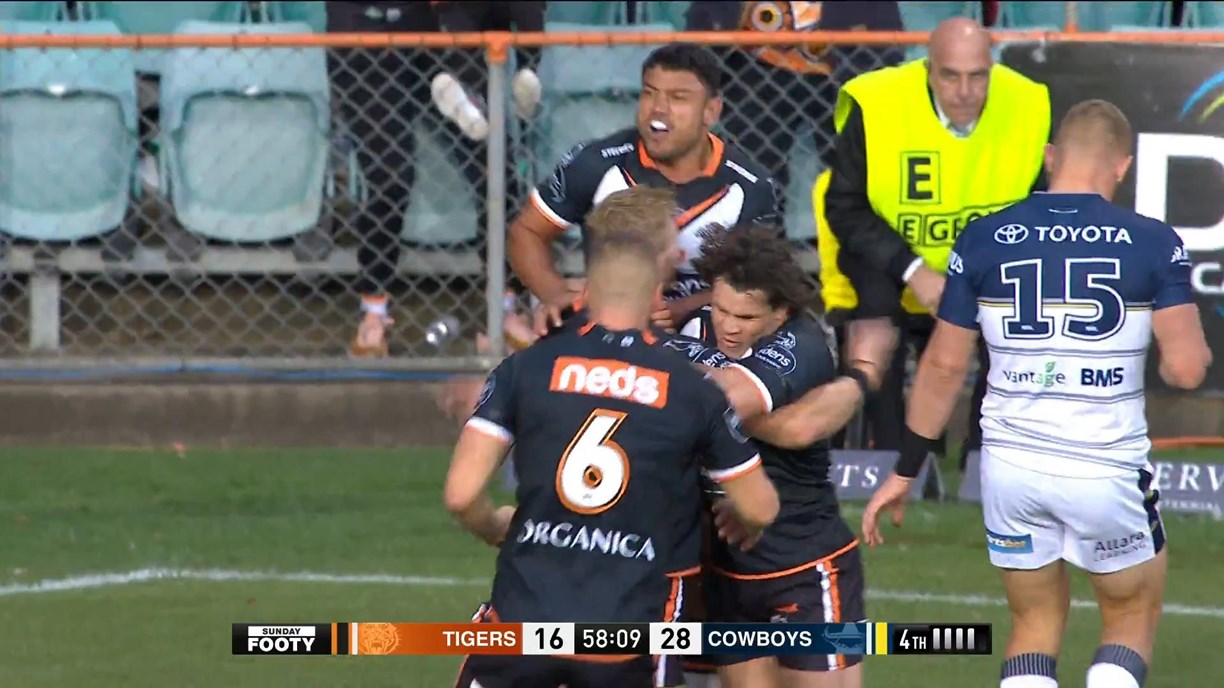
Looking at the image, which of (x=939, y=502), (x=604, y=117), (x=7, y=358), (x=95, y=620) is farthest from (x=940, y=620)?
(x=7, y=358)

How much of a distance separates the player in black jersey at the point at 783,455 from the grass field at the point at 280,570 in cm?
127

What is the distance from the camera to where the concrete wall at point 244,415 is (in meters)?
10.8

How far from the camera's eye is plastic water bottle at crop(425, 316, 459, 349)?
11.0m

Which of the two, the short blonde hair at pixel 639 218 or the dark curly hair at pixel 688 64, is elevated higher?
→ the dark curly hair at pixel 688 64

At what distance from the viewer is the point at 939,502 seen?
32.4 ft

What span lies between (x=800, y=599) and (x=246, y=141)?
6275 millimetres

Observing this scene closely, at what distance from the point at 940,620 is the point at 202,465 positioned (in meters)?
4.08

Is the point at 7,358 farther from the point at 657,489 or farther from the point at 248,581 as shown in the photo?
the point at 657,489

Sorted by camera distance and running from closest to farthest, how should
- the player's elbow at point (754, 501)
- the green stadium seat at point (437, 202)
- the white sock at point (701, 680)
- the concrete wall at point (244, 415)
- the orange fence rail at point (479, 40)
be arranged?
the player's elbow at point (754, 501)
the white sock at point (701, 680)
the orange fence rail at point (479, 40)
the concrete wall at point (244, 415)
the green stadium seat at point (437, 202)

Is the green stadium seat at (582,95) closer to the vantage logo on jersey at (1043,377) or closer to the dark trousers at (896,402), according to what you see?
the dark trousers at (896,402)

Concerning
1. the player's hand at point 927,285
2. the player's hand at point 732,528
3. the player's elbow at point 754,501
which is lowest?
the player's hand at point 927,285

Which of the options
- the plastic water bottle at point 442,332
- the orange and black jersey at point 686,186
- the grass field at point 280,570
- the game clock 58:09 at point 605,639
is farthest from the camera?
the plastic water bottle at point 442,332

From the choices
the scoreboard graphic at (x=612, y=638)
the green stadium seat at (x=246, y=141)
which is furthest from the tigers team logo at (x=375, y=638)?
the green stadium seat at (x=246, y=141)

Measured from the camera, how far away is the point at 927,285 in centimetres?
884
